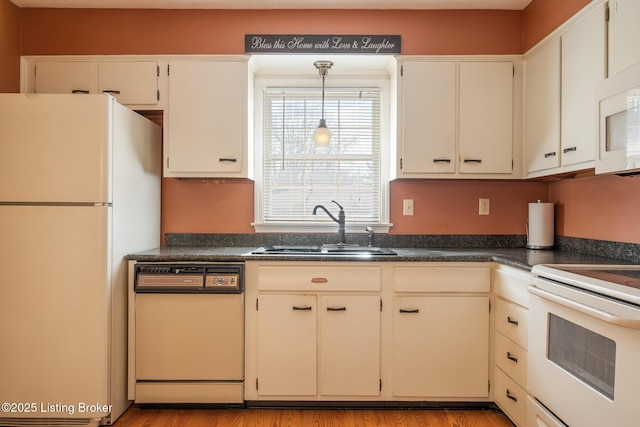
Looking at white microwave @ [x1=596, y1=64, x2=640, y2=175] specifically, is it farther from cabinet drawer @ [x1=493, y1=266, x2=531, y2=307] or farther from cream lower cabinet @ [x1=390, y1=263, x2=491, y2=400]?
cream lower cabinet @ [x1=390, y1=263, x2=491, y2=400]

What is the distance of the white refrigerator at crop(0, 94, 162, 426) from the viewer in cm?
202

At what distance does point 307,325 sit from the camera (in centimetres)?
221

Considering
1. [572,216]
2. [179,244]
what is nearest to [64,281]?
[179,244]

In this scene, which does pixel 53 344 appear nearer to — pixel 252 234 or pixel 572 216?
pixel 252 234

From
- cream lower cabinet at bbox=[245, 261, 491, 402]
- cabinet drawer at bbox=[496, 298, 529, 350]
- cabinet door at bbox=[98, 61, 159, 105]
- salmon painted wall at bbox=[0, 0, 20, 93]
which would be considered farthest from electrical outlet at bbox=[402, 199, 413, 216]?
salmon painted wall at bbox=[0, 0, 20, 93]

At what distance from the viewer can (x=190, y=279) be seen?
2182mm

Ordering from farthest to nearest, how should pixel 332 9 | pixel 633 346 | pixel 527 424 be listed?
pixel 332 9 → pixel 527 424 → pixel 633 346

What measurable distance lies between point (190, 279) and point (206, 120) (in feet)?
3.39

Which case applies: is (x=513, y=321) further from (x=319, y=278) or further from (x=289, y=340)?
(x=289, y=340)

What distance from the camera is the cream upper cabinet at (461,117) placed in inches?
99.7

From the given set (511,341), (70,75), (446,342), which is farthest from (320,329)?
(70,75)

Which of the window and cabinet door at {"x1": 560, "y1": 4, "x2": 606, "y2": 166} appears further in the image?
the window

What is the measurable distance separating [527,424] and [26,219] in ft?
8.69

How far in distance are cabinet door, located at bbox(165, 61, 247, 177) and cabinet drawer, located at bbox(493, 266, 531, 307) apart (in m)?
1.68
